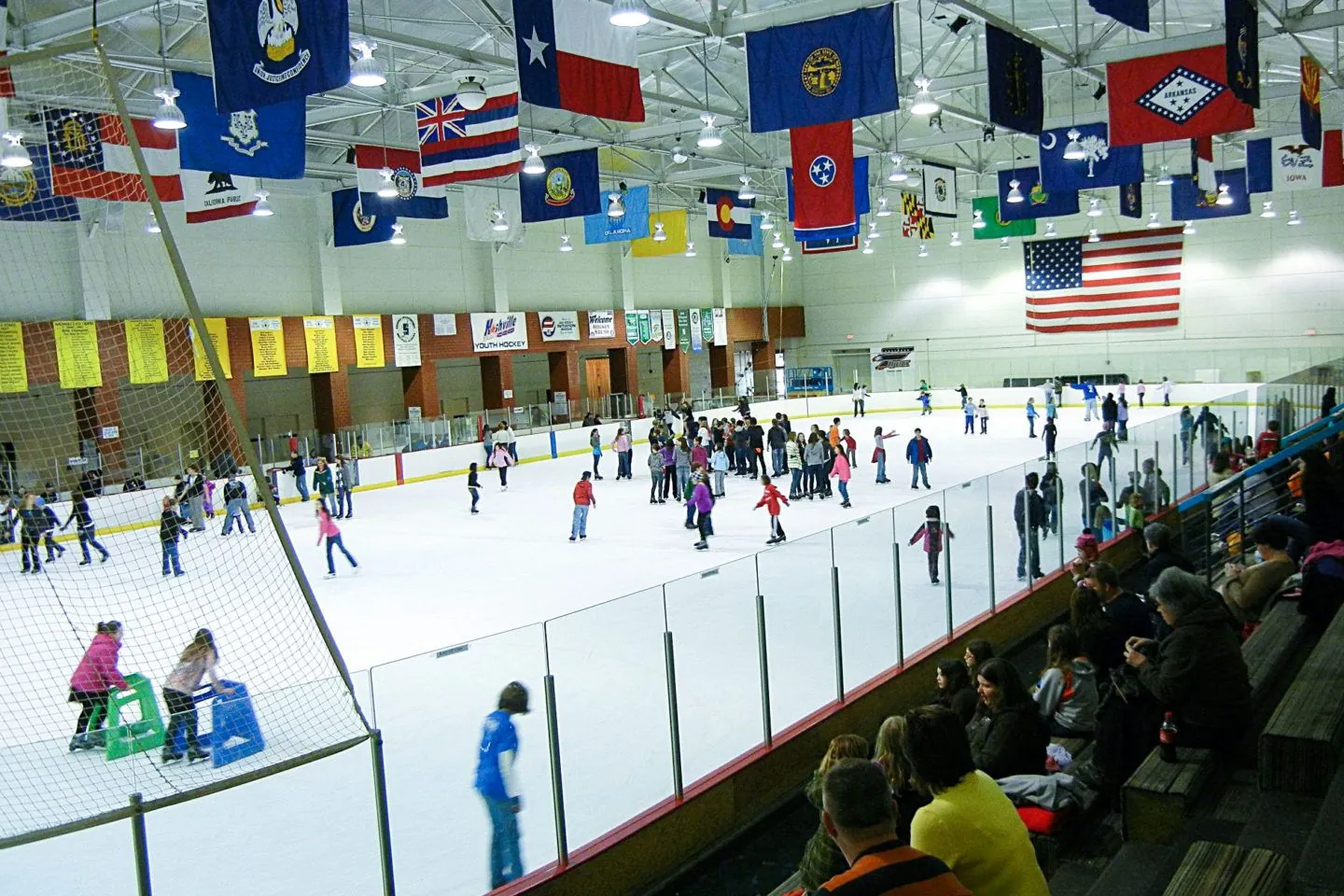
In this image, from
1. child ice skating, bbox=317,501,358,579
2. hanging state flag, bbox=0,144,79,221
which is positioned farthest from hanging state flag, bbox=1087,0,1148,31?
child ice skating, bbox=317,501,358,579

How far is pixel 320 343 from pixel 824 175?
19821 mm

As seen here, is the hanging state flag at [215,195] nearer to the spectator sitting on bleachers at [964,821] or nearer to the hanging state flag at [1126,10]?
the hanging state flag at [1126,10]

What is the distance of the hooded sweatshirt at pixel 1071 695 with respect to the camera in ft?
21.0

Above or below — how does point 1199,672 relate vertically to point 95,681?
above

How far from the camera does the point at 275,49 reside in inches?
340

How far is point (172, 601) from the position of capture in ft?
44.7

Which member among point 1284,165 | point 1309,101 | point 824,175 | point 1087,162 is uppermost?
point 1284,165

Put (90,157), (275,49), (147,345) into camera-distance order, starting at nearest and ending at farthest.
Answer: (147,345) < (90,157) < (275,49)

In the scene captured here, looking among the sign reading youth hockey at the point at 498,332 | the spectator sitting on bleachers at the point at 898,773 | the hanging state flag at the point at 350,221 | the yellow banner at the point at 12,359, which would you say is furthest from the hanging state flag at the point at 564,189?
the sign reading youth hockey at the point at 498,332

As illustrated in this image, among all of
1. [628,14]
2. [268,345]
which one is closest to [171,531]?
[628,14]

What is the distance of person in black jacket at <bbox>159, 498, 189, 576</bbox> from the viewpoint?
38.5ft

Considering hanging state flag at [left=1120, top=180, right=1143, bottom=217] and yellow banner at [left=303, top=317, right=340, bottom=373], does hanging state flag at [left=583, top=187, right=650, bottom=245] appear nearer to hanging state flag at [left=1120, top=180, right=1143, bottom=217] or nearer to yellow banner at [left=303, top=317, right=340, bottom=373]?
yellow banner at [left=303, top=317, right=340, bottom=373]

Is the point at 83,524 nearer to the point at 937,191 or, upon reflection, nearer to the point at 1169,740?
the point at 1169,740

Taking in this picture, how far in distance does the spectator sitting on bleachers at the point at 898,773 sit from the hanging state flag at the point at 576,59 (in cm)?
618
